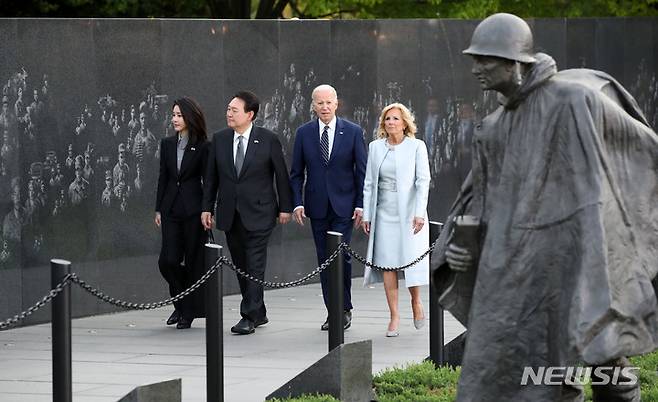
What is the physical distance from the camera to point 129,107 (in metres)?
16.8

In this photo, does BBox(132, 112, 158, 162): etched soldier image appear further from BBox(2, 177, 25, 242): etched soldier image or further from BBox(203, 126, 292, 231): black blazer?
BBox(203, 126, 292, 231): black blazer

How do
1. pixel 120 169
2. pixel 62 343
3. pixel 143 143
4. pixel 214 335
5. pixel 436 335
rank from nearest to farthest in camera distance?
1. pixel 62 343
2. pixel 214 335
3. pixel 436 335
4. pixel 120 169
5. pixel 143 143

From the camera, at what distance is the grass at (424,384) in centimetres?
1104

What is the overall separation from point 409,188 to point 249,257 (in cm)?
148

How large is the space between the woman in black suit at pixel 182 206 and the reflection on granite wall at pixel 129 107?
4.19 feet

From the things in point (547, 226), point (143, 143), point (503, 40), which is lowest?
point (143, 143)

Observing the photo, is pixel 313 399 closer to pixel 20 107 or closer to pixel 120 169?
Answer: pixel 20 107

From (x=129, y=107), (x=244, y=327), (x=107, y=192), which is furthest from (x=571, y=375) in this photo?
(x=129, y=107)

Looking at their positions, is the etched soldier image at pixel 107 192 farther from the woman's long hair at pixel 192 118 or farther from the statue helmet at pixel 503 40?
the statue helmet at pixel 503 40

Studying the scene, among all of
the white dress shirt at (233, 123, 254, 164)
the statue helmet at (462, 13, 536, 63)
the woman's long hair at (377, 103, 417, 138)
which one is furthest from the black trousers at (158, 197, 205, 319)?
the statue helmet at (462, 13, 536, 63)

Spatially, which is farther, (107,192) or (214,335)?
(107,192)

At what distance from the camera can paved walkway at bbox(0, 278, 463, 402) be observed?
39.4ft

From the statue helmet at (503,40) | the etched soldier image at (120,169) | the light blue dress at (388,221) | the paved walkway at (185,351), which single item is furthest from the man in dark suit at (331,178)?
the statue helmet at (503,40)

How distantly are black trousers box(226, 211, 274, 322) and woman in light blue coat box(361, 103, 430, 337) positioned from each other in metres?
0.91
